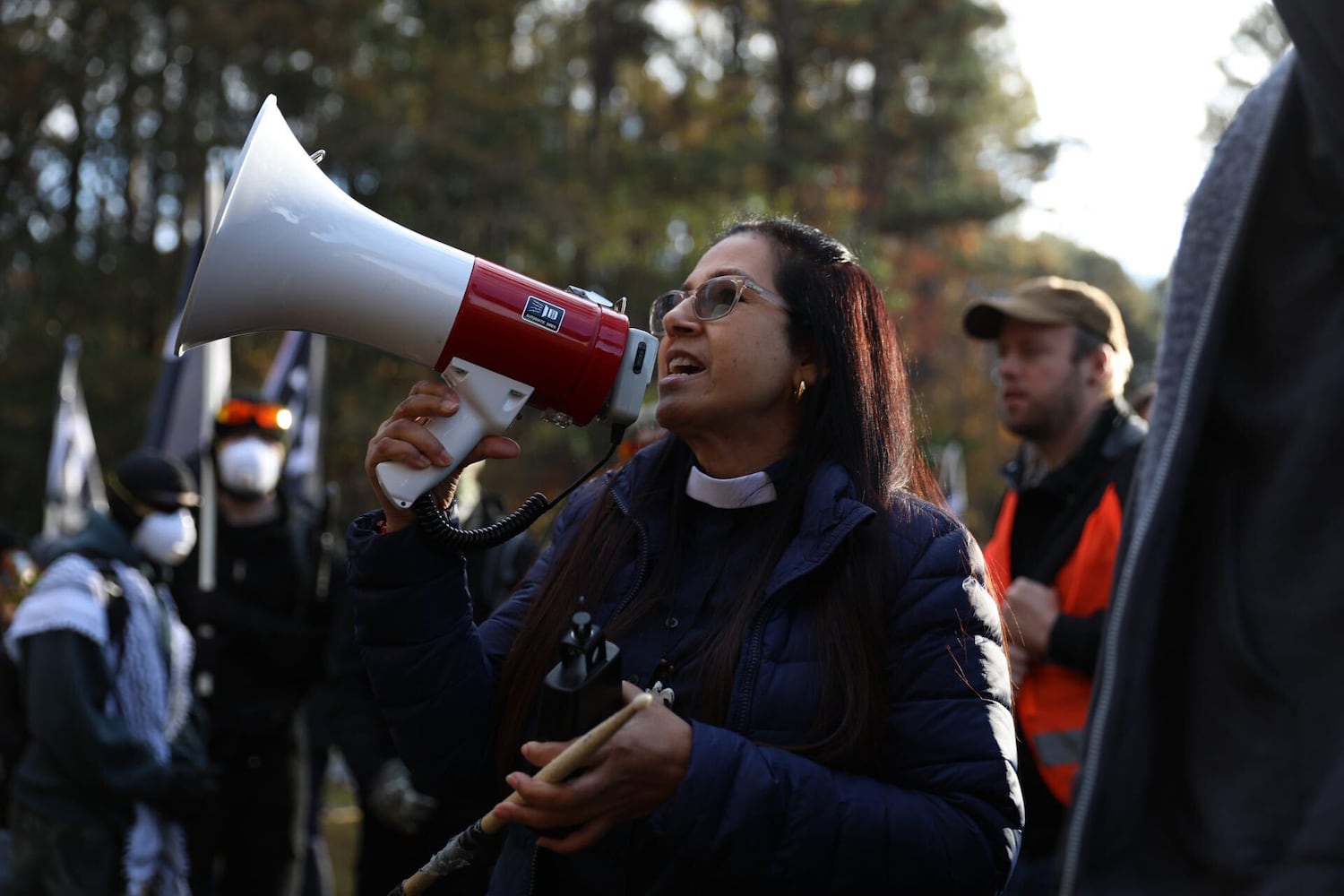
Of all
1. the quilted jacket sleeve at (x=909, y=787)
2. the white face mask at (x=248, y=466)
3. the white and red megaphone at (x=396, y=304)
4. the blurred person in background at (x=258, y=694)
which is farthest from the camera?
the white face mask at (x=248, y=466)

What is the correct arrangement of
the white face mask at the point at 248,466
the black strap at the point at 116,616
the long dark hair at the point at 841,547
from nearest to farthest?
the long dark hair at the point at 841,547, the black strap at the point at 116,616, the white face mask at the point at 248,466

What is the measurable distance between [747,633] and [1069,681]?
73.8 inches

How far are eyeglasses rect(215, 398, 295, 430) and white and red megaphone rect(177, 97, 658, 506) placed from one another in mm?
3981

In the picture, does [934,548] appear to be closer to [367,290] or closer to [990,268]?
[367,290]

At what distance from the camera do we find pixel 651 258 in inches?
752

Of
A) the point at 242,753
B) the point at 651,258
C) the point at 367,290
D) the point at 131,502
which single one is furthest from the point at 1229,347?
the point at 651,258

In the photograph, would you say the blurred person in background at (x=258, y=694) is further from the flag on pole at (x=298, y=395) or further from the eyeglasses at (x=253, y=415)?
→ the flag on pole at (x=298, y=395)

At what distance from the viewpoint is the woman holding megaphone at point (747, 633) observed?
193cm

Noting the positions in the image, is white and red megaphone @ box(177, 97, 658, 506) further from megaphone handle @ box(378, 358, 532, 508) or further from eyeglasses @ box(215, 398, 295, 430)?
eyeglasses @ box(215, 398, 295, 430)

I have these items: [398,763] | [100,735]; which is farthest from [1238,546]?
[398,763]

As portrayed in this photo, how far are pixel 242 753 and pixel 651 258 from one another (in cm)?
1410

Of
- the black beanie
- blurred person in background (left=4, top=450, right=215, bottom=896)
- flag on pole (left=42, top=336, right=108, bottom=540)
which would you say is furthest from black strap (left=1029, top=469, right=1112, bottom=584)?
flag on pole (left=42, top=336, right=108, bottom=540)

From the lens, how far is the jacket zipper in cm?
115

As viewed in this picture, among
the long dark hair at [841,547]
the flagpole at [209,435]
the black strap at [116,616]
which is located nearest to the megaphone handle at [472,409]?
the long dark hair at [841,547]
